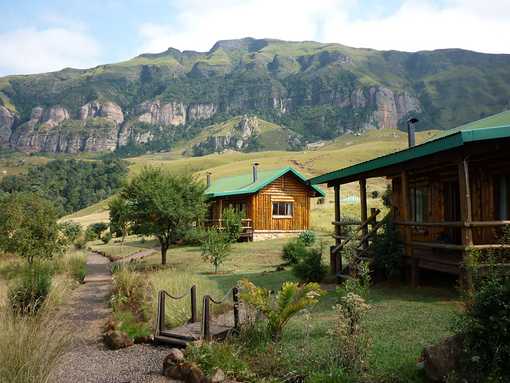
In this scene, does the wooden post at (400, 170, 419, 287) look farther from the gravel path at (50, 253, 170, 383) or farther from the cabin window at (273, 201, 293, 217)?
the cabin window at (273, 201, 293, 217)

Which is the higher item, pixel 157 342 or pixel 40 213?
pixel 40 213

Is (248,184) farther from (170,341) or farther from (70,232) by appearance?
(170,341)

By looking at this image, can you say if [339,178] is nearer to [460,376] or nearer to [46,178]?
[460,376]

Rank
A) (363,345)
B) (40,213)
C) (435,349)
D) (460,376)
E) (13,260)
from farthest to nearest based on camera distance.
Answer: (13,260) → (40,213) → (363,345) → (435,349) → (460,376)

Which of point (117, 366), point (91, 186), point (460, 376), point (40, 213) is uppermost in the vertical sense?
point (91, 186)

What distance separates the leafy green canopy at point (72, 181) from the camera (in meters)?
107

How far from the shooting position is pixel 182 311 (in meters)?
10.5

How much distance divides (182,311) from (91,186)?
112 metres

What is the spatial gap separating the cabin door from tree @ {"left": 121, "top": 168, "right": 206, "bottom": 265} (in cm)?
1051

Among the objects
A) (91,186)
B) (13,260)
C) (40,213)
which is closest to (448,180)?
(40,213)

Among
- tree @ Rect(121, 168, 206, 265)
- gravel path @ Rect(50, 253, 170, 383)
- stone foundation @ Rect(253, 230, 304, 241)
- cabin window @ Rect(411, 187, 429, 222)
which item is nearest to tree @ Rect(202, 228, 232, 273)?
tree @ Rect(121, 168, 206, 265)

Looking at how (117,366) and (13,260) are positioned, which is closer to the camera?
(117,366)

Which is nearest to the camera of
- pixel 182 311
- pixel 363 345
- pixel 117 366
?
pixel 363 345

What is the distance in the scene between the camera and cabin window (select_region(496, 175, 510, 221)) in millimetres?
11598
